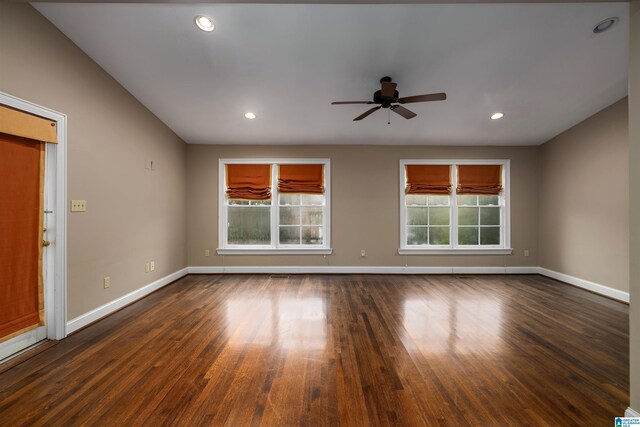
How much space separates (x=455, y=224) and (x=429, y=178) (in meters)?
1.08

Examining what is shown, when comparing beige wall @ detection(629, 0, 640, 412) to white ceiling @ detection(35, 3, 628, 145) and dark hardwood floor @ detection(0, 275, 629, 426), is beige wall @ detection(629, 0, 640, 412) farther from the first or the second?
white ceiling @ detection(35, 3, 628, 145)

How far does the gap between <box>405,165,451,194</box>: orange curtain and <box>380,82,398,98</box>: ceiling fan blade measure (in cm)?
255

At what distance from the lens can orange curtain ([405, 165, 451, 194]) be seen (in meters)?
5.21

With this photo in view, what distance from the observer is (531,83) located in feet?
11.0

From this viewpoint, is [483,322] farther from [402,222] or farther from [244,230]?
[244,230]

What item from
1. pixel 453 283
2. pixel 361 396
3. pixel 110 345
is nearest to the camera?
pixel 361 396

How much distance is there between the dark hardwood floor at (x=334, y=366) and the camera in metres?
1.58

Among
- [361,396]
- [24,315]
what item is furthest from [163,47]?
[361,396]

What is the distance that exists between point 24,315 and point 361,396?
2.98 metres

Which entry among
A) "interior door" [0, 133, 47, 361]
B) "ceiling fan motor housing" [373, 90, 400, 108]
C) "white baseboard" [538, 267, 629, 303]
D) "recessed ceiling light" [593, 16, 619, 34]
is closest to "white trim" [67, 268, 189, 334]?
"interior door" [0, 133, 47, 361]

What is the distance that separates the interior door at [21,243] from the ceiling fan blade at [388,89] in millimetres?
3434

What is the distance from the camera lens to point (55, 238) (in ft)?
8.22

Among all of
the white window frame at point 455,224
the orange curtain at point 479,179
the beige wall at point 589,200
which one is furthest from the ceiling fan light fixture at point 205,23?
the beige wall at point 589,200

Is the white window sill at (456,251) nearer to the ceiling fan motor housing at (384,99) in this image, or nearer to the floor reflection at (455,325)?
the floor reflection at (455,325)
